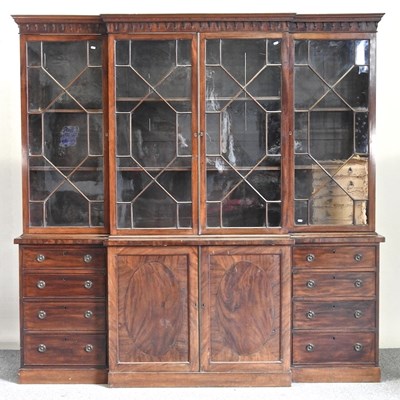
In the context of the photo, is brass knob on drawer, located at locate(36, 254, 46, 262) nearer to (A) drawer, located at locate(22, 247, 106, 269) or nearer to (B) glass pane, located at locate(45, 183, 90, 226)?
(A) drawer, located at locate(22, 247, 106, 269)

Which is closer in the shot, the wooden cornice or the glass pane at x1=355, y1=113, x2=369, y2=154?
the wooden cornice

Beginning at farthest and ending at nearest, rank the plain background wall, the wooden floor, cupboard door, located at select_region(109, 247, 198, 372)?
the plain background wall → cupboard door, located at select_region(109, 247, 198, 372) → the wooden floor

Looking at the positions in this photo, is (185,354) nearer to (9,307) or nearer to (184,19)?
(9,307)

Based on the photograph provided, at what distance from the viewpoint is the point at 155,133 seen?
340 centimetres

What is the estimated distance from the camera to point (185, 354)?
3.40 meters

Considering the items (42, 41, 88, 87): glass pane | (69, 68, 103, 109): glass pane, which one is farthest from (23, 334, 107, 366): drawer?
(42, 41, 88, 87): glass pane

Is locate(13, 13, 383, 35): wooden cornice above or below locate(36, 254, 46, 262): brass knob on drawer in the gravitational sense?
above

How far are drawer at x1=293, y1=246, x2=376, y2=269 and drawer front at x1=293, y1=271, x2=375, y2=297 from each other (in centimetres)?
5

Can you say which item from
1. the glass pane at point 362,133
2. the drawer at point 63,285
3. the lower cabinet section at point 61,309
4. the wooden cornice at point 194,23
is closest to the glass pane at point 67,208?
the lower cabinet section at point 61,309

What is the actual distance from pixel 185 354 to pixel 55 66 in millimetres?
1579

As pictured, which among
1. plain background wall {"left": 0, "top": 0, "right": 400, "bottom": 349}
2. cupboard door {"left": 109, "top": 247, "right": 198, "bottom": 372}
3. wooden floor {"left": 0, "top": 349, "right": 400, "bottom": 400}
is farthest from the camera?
plain background wall {"left": 0, "top": 0, "right": 400, "bottom": 349}

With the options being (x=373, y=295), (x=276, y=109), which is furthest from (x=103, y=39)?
(x=373, y=295)

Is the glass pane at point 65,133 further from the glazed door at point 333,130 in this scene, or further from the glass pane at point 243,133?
the glazed door at point 333,130

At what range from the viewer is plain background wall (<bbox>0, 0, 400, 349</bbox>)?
13.3 ft
